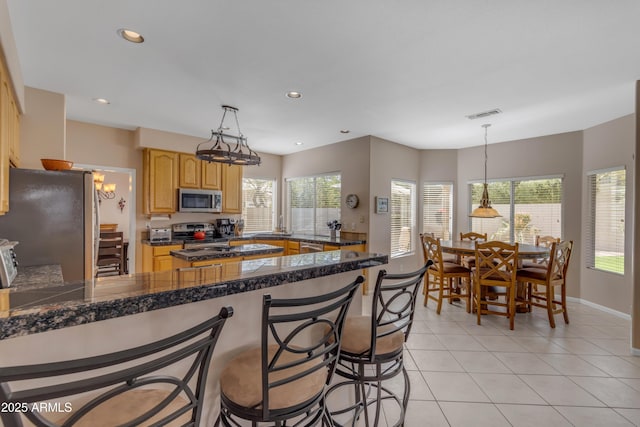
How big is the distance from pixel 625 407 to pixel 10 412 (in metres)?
3.35

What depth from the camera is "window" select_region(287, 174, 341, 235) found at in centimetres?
577

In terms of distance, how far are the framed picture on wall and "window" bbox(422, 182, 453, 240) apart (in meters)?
1.27

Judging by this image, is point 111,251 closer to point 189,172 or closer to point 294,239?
point 189,172

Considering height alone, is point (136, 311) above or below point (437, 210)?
below

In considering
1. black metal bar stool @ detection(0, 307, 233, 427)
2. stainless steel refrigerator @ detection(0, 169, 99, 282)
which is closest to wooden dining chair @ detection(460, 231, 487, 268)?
black metal bar stool @ detection(0, 307, 233, 427)

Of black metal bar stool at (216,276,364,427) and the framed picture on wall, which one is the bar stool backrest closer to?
black metal bar stool at (216,276,364,427)

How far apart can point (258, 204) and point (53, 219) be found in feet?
13.1

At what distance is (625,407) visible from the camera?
2.17 metres

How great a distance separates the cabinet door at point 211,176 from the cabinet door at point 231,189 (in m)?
0.09

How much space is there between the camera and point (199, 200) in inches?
201

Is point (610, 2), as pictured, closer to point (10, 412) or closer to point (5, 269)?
point (10, 412)

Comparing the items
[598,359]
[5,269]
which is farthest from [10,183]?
[598,359]

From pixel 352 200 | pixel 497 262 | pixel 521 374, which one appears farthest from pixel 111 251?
pixel 497 262

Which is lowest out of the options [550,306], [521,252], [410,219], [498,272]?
[550,306]
